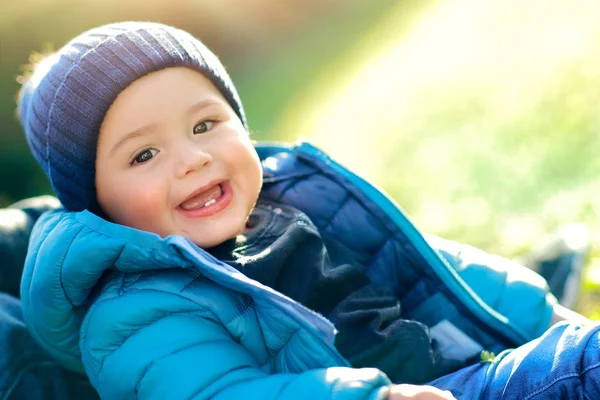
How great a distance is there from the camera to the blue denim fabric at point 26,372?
1.42 meters

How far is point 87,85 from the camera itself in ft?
4.68

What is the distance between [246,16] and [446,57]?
1412 millimetres

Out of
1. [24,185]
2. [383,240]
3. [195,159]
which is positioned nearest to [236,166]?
[195,159]

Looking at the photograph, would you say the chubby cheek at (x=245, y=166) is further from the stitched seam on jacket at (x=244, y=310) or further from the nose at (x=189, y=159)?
the stitched seam on jacket at (x=244, y=310)

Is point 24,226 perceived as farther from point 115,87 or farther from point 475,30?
point 475,30

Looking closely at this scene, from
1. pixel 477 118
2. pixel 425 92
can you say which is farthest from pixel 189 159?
pixel 425 92

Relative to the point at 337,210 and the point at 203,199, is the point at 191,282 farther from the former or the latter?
the point at 337,210

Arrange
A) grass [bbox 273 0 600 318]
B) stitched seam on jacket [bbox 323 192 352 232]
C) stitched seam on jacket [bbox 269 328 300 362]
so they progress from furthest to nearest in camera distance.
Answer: grass [bbox 273 0 600 318]
stitched seam on jacket [bbox 323 192 352 232]
stitched seam on jacket [bbox 269 328 300 362]

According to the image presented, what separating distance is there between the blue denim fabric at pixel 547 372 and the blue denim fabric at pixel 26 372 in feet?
2.72

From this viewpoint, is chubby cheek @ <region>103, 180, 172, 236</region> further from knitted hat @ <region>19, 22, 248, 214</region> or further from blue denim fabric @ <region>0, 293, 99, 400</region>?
blue denim fabric @ <region>0, 293, 99, 400</region>

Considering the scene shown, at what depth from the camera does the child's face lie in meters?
1.39

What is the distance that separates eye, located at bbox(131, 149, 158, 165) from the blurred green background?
1.48 m

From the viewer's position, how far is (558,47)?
3867 millimetres

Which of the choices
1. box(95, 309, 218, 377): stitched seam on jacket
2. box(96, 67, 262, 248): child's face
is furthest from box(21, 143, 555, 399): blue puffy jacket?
box(96, 67, 262, 248): child's face
